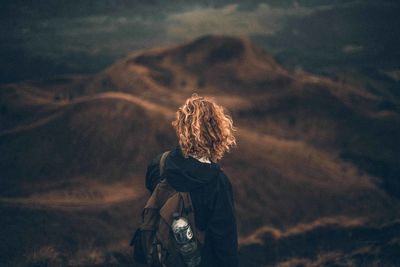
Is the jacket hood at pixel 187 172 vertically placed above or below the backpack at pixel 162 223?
above

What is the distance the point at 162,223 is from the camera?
126 inches

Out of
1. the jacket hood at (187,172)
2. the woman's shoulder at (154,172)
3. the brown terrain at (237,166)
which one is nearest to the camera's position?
the jacket hood at (187,172)

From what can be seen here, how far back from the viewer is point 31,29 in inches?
1049

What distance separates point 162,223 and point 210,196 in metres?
0.49

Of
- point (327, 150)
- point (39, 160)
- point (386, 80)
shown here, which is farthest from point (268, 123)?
point (386, 80)

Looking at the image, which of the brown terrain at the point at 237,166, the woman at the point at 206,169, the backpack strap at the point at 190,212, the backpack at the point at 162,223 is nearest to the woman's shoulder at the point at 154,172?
the backpack at the point at 162,223

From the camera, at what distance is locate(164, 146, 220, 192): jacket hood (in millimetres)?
3092

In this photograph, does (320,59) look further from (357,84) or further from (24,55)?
(24,55)

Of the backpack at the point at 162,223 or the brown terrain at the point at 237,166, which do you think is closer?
the backpack at the point at 162,223

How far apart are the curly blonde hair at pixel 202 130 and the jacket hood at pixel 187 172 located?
7 cm

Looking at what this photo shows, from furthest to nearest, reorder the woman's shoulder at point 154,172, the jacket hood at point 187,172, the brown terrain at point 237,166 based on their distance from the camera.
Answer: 1. the brown terrain at point 237,166
2. the woman's shoulder at point 154,172
3. the jacket hood at point 187,172

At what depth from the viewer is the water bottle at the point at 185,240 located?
3.13 meters

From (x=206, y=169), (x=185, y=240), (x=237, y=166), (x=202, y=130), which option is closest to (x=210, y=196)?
(x=206, y=169)

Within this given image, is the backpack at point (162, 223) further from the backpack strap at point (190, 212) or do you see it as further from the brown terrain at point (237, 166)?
the brown terrain at point (237, 166)
